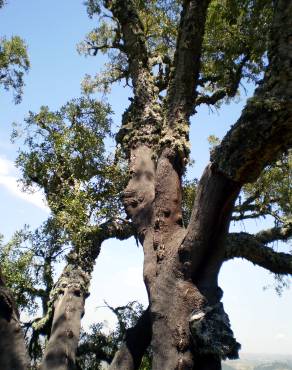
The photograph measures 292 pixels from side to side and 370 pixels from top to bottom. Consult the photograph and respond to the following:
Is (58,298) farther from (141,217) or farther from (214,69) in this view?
(214,69)

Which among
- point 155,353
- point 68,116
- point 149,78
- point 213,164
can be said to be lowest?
point 155,353

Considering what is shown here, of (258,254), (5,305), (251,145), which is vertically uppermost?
(258,254)

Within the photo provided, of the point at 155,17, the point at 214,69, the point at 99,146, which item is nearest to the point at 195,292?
the point at 99,146

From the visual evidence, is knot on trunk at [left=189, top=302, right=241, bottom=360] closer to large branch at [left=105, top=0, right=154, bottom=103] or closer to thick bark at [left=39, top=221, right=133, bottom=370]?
thick bark at [left=39, top=221, right=133, bottom=370]

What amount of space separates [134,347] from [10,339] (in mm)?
2550

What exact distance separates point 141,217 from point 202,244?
1637mm

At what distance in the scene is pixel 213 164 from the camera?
589 centimetres

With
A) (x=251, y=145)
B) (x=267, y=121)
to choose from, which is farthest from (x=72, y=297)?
(x=267, y=121)

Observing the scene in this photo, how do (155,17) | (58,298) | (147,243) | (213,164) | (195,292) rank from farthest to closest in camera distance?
1. (155,17)
2. (58,298)
3. (147,243)
4. (195,292)
5. (213,164)

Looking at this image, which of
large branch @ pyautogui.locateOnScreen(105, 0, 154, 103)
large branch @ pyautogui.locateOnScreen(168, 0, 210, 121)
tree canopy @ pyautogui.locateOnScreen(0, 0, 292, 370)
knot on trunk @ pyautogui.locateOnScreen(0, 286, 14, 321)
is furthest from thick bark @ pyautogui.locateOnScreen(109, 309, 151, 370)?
large branch @ pyautogui.locateOnScreen(105, 0, 154, 103)

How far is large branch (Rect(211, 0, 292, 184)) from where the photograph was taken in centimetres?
514

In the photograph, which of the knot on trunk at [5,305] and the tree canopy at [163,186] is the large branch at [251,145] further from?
the knot on trunk at [5,305]

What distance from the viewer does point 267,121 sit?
518 cm

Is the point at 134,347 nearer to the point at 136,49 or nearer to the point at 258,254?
the point at 258,254
